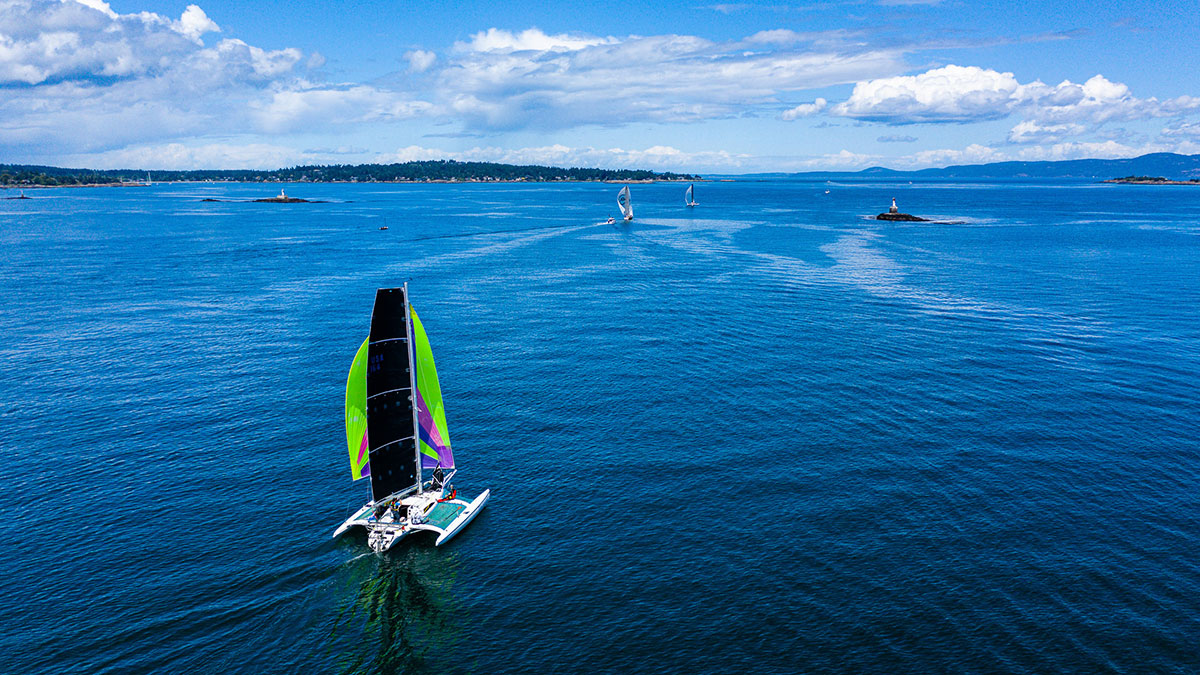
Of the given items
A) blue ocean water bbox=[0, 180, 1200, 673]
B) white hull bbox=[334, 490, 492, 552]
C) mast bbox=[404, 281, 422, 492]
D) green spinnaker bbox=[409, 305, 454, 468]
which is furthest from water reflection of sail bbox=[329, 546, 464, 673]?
green spinnaker bbox=[409, 305, 454, 468]

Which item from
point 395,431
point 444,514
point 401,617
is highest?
point 395,431

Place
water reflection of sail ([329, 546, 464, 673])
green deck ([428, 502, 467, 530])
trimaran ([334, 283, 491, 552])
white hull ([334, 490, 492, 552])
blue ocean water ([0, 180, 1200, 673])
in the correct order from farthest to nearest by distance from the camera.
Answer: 1. green deck ([428, 502, 467, 530])
2. trimaran ([334, 283, 491, 552])
3. white hull ([334, 490, 492, 552])
4. blue ocean water ([0, 180, 1200, 673])
5. water reflection of sail ([329, 546, 464, 673])

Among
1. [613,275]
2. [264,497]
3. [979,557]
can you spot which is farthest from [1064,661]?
[613,275]

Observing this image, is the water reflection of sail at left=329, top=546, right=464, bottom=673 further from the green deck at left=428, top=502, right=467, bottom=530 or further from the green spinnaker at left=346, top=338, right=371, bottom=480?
the green spinnaker at left=346, top=338, right=371, bottom=480

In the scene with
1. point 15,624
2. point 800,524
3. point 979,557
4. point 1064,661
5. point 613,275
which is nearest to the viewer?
point 1064,661

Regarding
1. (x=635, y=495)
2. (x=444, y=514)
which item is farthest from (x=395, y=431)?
(x=635, y=495)

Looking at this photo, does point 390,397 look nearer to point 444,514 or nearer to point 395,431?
point 395,431

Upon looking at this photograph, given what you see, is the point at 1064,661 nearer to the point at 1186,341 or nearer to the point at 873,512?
the point at 873,512

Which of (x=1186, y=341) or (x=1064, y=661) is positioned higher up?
(x=1186, y=341)
